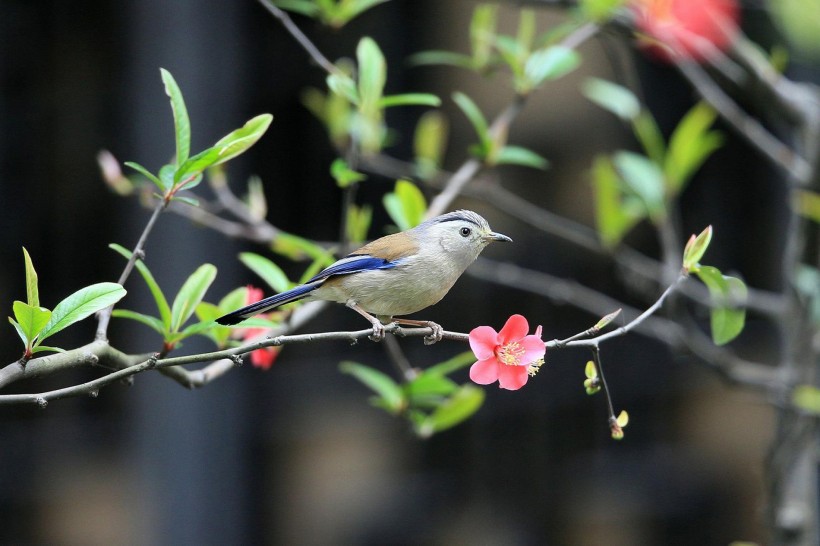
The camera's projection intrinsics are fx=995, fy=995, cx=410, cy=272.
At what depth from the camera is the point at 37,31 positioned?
402 centimetres

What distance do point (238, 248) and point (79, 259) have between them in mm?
720

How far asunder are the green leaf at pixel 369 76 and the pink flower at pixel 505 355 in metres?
0.63

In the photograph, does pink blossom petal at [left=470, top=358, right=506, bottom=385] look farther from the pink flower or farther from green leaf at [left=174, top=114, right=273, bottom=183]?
green leaf at [left=174, top=114, right=273, bottom=183]

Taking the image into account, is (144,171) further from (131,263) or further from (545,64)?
(545,64)

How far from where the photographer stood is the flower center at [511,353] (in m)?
1.11

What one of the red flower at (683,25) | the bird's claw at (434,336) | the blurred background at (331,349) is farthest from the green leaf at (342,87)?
the blurred background at (331,349)

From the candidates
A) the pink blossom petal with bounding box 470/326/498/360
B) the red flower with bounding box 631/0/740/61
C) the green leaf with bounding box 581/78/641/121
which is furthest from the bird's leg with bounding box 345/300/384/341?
the green leaf with bounding box 581/78/641/121

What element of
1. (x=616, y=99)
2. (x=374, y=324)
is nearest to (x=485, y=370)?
(x=374, y=324)

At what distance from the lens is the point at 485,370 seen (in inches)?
44.0

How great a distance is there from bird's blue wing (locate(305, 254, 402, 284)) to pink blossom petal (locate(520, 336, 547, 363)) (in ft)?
1.22

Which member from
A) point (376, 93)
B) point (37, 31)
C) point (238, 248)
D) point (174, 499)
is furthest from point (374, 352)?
point (376, 93)

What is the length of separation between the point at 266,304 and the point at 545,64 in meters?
Result: 0.94

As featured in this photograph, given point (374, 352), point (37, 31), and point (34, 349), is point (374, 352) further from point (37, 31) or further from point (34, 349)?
point (34, 349)

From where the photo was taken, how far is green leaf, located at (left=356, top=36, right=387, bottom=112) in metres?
1.63
